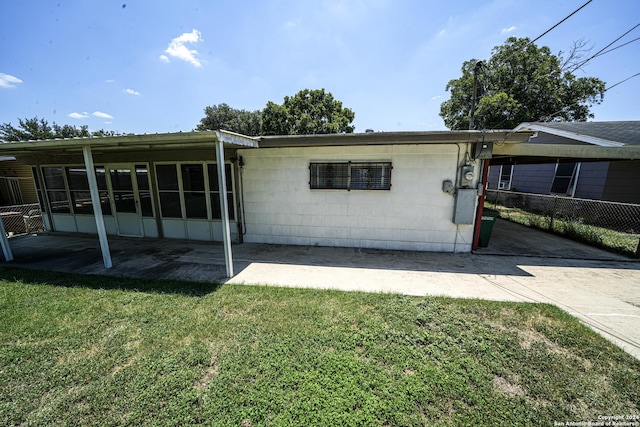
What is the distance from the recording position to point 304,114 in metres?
20.5

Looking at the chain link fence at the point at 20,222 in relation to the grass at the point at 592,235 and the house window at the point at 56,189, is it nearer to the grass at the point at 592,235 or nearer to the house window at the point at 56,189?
the house window at the point at 56,189

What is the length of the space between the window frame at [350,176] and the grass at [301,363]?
9.40 feet

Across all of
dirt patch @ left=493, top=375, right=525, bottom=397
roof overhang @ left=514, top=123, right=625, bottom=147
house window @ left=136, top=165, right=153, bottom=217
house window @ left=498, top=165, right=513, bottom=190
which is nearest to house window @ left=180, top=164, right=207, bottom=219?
house window @ left=136, top=165, right=153, bottom=217

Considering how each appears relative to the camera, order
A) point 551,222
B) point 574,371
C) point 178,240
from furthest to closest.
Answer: point 551,222 < point 178,240 < point 574,371

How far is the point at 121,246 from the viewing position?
6.13 m

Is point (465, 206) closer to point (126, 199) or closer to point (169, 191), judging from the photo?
point (169, 191)

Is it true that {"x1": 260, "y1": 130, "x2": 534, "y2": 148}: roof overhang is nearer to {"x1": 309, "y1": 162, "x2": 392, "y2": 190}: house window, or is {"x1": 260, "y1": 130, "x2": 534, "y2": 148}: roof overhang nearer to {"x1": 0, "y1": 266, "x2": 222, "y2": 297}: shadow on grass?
{"x1": 309, "y1": 162, "x2": 392, "y2": 190}: house window

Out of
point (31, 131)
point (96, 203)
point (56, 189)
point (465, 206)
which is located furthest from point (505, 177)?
point (31, 131)

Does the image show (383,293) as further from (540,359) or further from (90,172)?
(90,172)

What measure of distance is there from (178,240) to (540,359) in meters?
7.62

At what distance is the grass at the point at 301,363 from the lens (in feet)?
6.13

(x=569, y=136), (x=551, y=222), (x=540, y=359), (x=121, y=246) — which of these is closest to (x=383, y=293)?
(x=540, y=359)

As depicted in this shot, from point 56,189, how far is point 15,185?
26.7ft

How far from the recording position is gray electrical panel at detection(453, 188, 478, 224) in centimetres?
516
